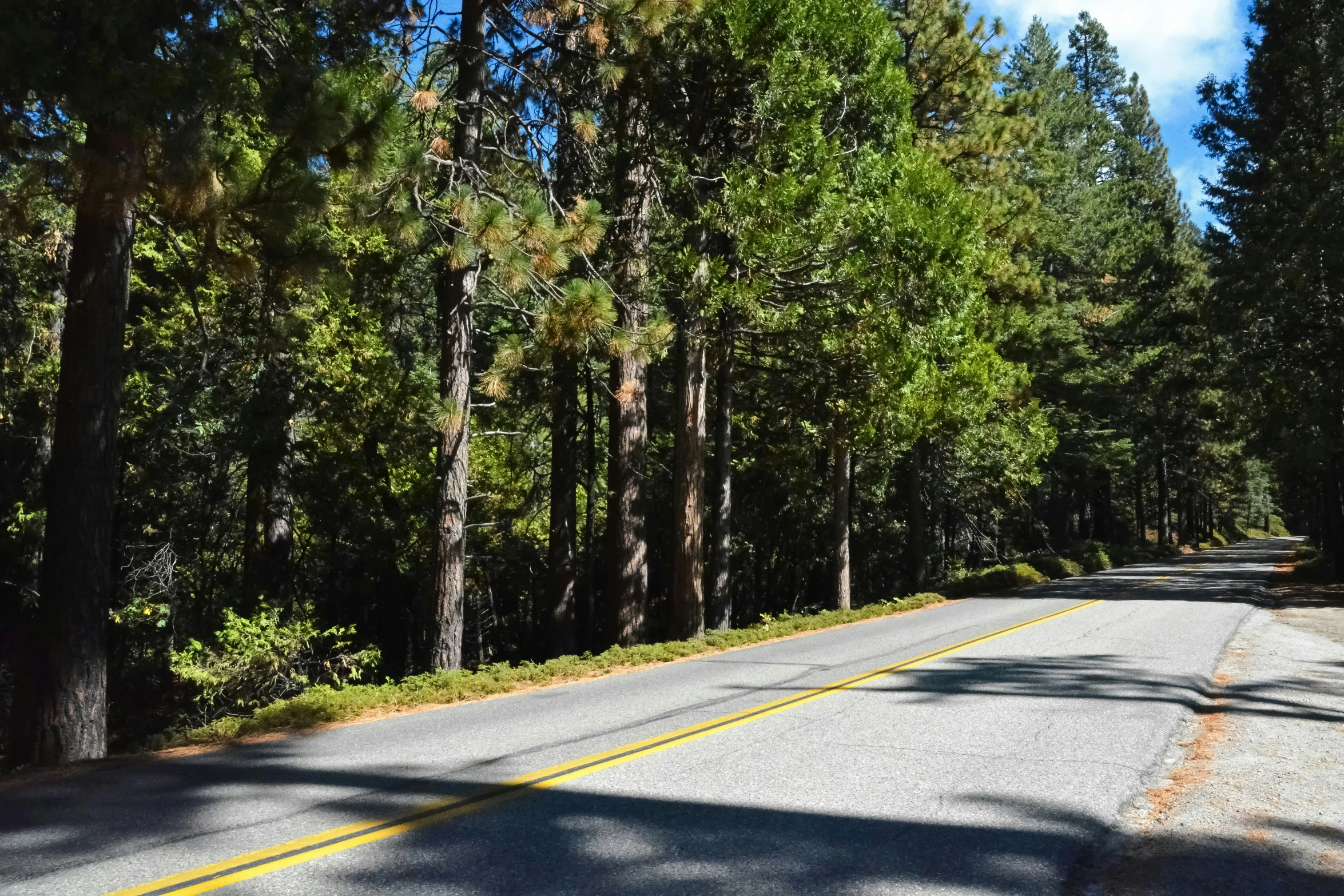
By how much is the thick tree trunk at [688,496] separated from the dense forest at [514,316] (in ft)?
0.32

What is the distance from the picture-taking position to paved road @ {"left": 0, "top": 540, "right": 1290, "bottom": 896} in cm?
403

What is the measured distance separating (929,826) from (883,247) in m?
12.4

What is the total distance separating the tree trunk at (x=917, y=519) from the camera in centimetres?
2555

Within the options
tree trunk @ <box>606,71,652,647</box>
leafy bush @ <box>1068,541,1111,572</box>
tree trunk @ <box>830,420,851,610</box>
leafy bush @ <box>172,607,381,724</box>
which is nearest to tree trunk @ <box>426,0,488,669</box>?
leafy bush @ <box>172,607,381,724</box>

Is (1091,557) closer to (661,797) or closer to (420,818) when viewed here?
(661,797)

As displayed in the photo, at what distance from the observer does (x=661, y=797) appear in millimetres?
5172

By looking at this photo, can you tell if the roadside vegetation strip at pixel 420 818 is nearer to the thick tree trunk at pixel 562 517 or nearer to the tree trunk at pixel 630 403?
the tree trunk at pixel 630 403

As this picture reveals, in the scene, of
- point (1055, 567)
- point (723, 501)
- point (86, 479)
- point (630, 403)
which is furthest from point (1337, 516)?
point (86, 479)

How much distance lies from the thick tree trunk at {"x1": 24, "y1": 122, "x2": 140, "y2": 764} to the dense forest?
0.11 feet

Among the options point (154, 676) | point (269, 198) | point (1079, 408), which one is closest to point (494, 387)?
point (269, 198)

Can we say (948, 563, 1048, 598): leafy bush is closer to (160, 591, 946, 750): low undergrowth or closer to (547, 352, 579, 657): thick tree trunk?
(547, 352, 579, 657): thick tree trunk

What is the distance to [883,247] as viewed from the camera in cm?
1571

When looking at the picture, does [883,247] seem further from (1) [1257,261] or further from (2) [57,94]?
(1) [1257,261]

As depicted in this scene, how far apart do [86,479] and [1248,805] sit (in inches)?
336
